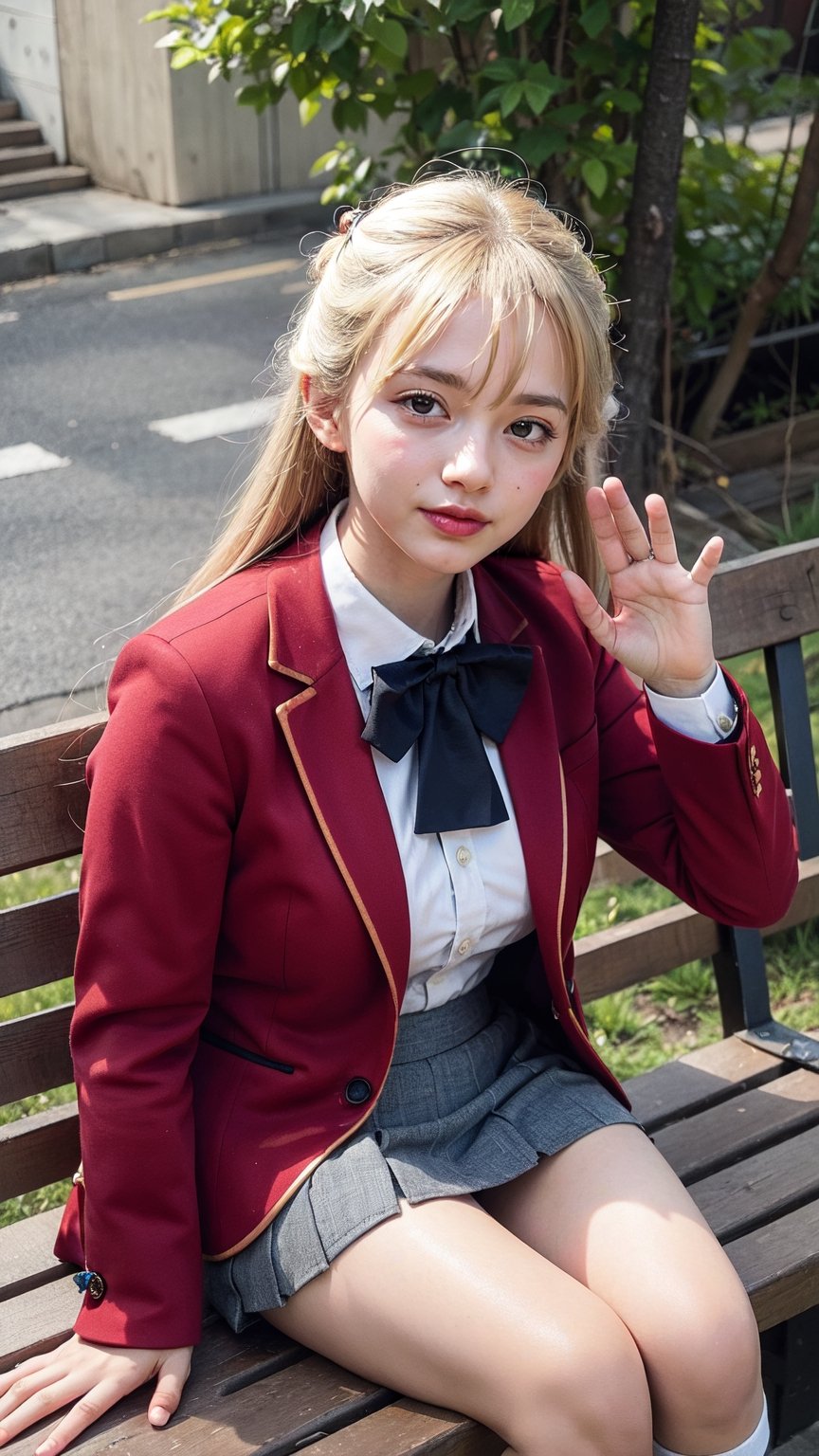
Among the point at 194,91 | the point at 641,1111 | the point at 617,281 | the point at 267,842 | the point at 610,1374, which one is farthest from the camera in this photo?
the point at 194,91

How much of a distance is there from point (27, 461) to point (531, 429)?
17.5 feet

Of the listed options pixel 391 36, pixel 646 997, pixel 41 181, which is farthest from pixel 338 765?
pixel 41 181

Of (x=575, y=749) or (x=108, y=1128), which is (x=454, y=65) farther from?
(x=108, y=1128)

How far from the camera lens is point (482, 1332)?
194 centimetres

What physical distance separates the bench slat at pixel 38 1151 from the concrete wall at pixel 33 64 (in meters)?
10.7

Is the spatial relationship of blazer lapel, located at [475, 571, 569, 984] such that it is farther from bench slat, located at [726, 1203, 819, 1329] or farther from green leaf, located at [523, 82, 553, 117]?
green leaf, located at [523, 82, 553, 117]

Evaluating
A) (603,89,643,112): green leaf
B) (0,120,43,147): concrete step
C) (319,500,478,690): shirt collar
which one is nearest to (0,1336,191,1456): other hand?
(319,500,478,690): shirt collar

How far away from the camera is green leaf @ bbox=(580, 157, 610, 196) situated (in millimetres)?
5078

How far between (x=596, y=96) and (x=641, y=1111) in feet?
11.8

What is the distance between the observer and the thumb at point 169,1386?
199 centimetres

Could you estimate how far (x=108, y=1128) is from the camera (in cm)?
202

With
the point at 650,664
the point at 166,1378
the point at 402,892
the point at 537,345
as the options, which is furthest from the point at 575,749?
the point at 166,1378

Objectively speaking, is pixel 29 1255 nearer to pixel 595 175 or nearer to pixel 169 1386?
pixel 169 1386

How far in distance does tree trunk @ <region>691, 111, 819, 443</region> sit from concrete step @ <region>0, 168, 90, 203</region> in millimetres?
6368
